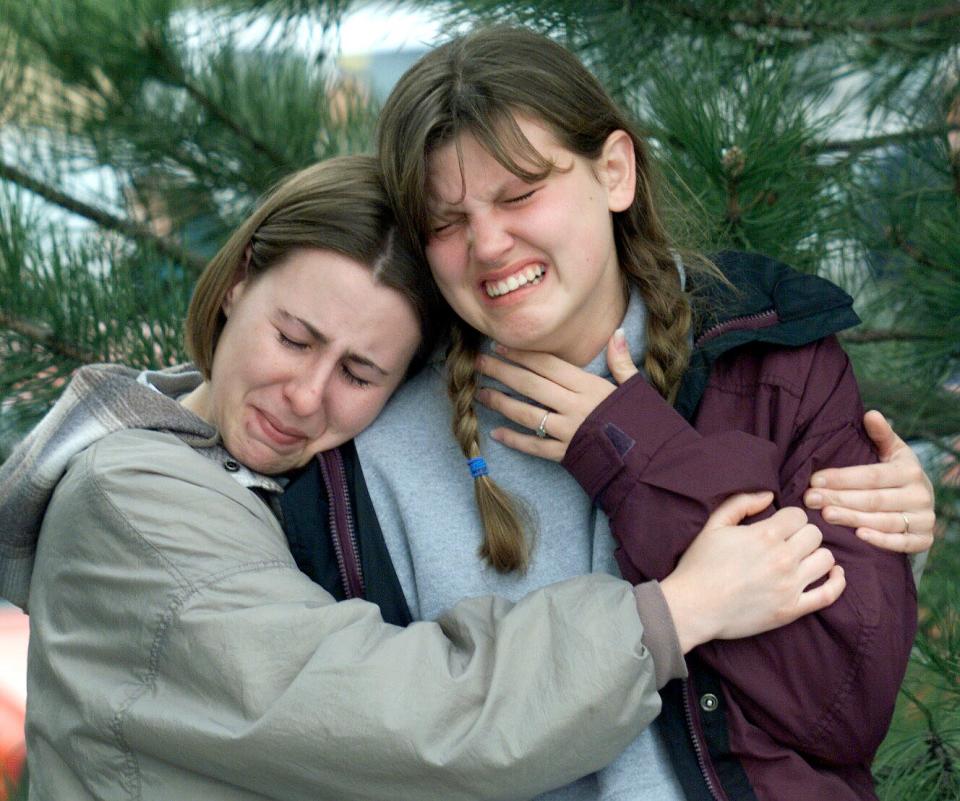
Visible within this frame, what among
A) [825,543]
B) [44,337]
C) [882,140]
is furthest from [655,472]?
[44,337]

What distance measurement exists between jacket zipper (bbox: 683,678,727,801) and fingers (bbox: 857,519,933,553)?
0.22m

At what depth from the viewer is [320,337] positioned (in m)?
1.47

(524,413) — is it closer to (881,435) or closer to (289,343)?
(289,343)

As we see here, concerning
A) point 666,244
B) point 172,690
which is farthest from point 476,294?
point 172,690

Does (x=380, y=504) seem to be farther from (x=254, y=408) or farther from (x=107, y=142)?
(x=107, y=142)

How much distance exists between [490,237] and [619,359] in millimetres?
204

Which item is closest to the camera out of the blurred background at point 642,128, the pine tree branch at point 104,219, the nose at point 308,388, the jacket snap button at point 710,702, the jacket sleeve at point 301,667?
the jacket sleeve at point 301,667

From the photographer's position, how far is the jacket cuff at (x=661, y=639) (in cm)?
128

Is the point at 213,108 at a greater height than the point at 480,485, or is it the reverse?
the point at 213,108

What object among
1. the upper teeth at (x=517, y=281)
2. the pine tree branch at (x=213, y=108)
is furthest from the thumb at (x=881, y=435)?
the pine tree branch at (x=213, y=108)

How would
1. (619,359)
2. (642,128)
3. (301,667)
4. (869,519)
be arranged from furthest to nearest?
(642,128), (619,359), (869,519), (301,667)

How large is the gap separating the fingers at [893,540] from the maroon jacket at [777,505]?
0.03ft

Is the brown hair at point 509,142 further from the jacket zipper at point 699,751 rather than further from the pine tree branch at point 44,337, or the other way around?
the pine tree branch at point 44,337

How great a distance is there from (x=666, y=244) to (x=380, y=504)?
1.40ft
